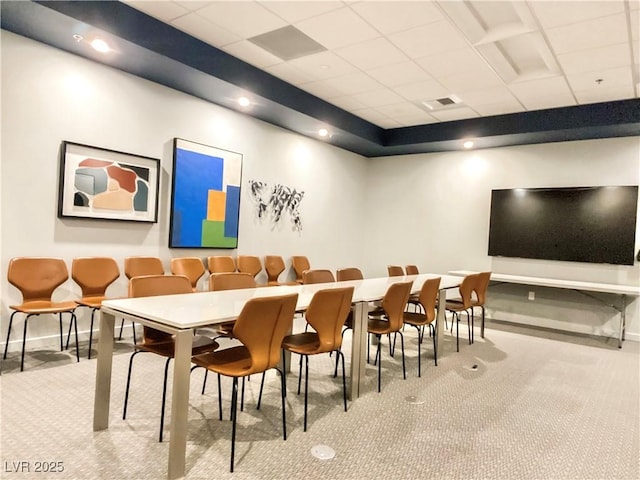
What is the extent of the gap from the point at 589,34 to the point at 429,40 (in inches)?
52.8

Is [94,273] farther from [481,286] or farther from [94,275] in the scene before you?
[481,286]

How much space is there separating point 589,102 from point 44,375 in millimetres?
6424

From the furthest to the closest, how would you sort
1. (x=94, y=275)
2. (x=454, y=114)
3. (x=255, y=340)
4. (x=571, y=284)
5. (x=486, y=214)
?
(x=486, y=214)
(x=454, y=114)
(x=571, y=284)
(x=94, y=275)
(x=255, y=340)

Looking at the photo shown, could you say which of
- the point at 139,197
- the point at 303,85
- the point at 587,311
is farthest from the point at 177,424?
the point at 587,311

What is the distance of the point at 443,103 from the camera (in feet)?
17.9

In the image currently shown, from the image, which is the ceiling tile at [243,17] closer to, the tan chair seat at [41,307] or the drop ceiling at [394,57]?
the drop ceiling at [394,57]

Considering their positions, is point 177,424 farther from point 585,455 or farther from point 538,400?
point 538,400

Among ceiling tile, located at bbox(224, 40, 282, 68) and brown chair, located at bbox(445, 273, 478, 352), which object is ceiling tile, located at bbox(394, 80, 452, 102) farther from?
brown chair, located at bbox(445, 273, 478, 352)

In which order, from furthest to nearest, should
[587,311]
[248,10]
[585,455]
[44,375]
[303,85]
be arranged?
[587,311]
[303,85]
[248,10]
[44,375]
[585,455]

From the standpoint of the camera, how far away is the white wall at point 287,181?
3.59 metres

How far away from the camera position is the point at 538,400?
3141 millimetres

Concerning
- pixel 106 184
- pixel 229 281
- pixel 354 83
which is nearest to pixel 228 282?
pixel 229 281

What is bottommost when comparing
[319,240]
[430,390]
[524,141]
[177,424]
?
[430,390]

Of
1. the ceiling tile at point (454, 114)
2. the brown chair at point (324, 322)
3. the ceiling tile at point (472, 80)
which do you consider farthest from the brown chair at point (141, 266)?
the ceiling tile at point (454, 114)
